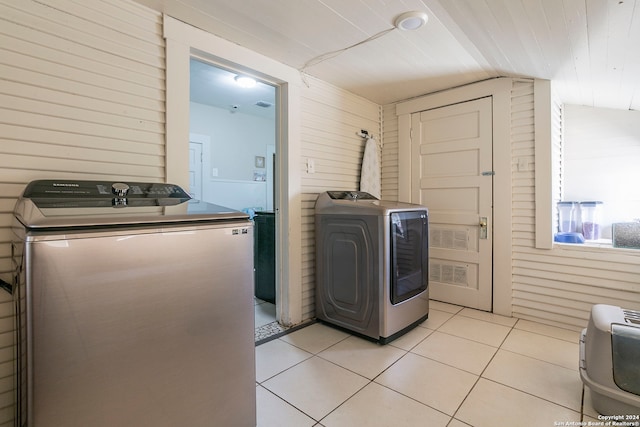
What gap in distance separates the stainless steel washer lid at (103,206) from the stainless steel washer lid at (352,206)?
1108 mm

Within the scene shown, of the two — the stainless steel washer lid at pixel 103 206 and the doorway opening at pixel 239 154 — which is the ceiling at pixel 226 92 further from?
the stainless steel washer lid at pixel 103 206

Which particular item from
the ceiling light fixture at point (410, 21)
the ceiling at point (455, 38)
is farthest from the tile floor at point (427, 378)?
the ceiling light fixture at point (410, 21)

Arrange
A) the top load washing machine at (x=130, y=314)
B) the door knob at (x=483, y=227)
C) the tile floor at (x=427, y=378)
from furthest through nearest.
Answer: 1. the door knob at (x=483, y=227)
2. the tile floor at (x=427, y=378)
3. the top load washing machine at (x=130, y=314)

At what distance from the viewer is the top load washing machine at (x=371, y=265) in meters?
2.10

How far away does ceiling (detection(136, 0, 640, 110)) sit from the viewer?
5.24ft

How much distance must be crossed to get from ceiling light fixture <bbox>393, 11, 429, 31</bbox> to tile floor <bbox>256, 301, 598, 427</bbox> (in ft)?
7.00

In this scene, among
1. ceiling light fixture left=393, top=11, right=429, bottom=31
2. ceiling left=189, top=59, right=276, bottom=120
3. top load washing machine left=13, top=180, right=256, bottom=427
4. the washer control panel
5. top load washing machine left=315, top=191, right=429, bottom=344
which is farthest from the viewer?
ceiling left=189, top=59, right=276, bottom=120

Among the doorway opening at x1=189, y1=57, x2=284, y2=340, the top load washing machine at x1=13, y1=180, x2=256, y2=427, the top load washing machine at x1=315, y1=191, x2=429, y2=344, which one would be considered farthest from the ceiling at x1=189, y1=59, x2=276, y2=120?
the top load washing machine at x1=13, y1=180, x2=256, y2=427

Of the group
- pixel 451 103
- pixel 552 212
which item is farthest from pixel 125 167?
pixel 552 212

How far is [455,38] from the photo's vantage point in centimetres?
199

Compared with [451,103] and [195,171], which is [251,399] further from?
[195,171]

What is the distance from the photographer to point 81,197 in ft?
4.37

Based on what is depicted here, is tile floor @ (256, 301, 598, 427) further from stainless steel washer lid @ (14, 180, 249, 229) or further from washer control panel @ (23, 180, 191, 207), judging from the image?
washer control panel @ (23, 180, 191, 207)

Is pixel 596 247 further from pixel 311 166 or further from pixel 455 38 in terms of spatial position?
pixel 311 166
